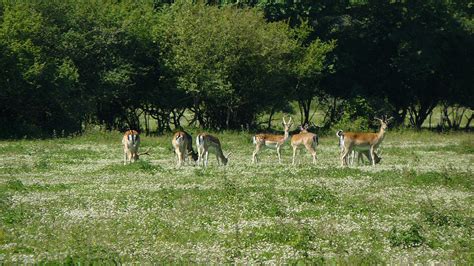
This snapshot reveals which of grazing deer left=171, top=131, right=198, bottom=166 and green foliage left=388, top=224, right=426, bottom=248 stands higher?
grazing deer left=171, top=131, right=198, bottom=166

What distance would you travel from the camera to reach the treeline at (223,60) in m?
53.4

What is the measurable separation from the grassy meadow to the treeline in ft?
58.5

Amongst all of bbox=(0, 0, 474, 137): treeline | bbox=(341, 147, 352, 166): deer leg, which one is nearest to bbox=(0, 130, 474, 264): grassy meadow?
bbox=(341, 147, 352, 166): deer leg

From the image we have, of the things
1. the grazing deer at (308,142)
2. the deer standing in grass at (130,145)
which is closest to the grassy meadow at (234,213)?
the deer standing in grass at (130,145)

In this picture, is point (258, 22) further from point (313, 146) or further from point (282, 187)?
point (282, 187)

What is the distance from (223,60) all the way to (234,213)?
37200mm

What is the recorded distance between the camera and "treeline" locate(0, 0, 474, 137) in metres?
53.4

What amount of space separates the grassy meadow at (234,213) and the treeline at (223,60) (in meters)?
17.8

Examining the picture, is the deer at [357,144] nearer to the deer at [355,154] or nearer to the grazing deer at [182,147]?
the deer at [355,154]

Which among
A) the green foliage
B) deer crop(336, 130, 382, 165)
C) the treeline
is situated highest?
the treeline

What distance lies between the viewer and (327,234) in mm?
17625

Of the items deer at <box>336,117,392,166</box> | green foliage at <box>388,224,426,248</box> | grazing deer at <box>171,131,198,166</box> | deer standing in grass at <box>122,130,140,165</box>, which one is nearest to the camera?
green foliage at <box>388,224,426,248</box>

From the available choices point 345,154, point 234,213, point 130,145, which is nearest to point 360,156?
point 345,154

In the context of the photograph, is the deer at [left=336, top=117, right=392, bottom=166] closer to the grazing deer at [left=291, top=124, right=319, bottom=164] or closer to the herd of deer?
the herd of deer
